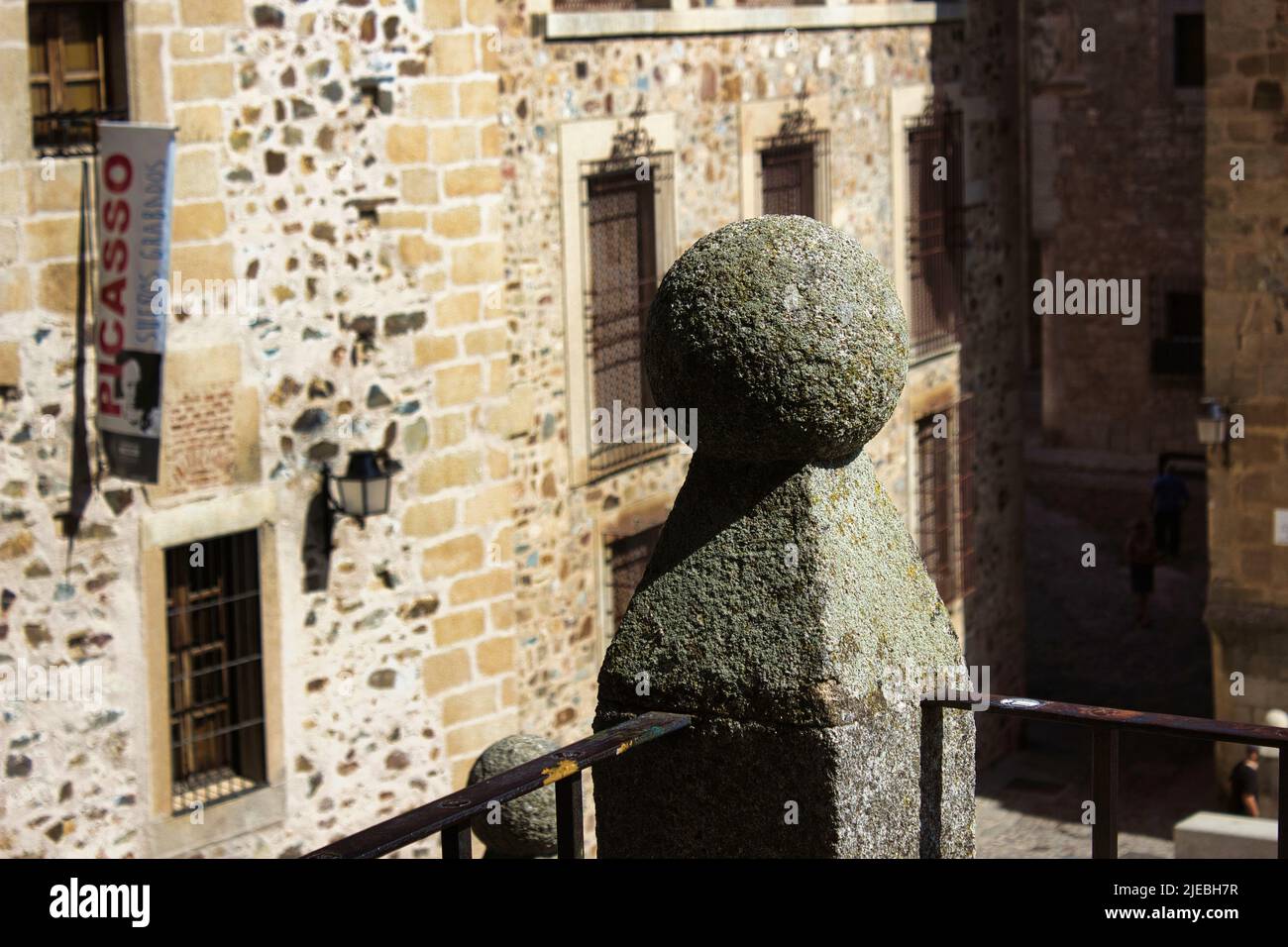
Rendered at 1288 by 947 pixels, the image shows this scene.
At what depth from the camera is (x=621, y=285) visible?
12758mm

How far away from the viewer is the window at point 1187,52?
24766mm

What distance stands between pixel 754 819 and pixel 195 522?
609 cm

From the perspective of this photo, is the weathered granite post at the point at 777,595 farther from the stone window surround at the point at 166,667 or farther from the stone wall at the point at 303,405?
the stone window surround at the point at 166,667

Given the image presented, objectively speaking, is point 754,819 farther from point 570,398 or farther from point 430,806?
point 570,398

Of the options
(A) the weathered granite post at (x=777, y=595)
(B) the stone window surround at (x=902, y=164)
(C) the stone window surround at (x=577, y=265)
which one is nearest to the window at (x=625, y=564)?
(C) the stone window surround at (x=577, y=265)

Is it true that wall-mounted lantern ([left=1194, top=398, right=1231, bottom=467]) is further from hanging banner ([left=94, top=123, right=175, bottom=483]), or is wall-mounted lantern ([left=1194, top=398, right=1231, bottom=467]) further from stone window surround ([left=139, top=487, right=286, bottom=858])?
hanging banner ([left=94, top=123, right=175, bottom=483])

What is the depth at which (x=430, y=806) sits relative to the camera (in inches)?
127

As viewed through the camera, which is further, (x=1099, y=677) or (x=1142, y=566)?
(x=1142, y=566)

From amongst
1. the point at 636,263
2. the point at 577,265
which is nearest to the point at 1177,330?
the point at 636,263

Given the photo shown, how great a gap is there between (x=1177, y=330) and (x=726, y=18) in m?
14.0

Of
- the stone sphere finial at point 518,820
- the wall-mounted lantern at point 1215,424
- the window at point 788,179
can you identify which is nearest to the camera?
the stone sphere finial at point 518,820

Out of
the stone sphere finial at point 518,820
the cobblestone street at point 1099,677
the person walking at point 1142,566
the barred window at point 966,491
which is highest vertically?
the stone sphere finial at point 518,820

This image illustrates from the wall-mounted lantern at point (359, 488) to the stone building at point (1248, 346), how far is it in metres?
7.17

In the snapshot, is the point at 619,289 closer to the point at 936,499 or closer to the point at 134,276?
the point at 134,276
